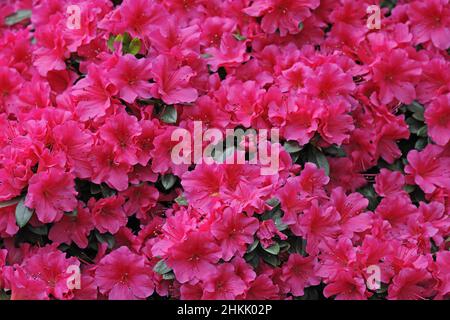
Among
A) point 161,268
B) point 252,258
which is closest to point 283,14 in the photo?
point 252,258

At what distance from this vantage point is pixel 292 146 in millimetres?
2586

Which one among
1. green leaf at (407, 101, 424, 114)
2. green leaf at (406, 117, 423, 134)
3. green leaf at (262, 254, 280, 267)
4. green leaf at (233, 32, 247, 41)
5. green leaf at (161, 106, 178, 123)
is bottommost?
green leaf at (406, 117, 423, 134)

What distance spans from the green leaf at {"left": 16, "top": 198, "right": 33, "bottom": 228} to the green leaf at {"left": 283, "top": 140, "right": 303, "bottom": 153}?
869 millimetres

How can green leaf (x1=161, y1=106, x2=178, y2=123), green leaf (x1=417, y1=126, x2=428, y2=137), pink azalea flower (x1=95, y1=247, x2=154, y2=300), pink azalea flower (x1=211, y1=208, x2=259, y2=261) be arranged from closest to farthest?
pink azalea flower (x1=211, y1=208, x2=259, y2=261) → pink azalea flower (x1=95, y1=247, x2=154, y2=300) → green leaf (x1=161, y1=106, x2=178, y2=123) → green leaf (x1=417, y1=126, x2=428, y2=137)

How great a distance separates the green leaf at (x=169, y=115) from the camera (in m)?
2.64

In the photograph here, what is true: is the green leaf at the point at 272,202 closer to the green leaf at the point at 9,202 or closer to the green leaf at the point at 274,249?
the green leaf at the point at 274,249

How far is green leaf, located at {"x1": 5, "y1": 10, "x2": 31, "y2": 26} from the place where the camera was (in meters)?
3.46

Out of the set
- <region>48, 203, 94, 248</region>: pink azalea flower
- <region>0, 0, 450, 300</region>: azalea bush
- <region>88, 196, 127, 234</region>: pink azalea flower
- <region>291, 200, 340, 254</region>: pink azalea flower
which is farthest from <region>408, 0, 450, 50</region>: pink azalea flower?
<region>48, 203, 94, 248</region>: pink azalea flower

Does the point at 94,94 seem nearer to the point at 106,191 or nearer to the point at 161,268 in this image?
the point at 106,191

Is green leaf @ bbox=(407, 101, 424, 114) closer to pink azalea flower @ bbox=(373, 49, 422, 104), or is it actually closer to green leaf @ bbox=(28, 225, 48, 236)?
pink azalea flower @ bbox=(373, 49, 422, 104)

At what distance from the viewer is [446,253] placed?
2.47 m

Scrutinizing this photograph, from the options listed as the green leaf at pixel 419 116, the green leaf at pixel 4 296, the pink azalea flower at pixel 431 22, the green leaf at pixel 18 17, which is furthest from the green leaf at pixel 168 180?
the green leaf at pixel 18 17

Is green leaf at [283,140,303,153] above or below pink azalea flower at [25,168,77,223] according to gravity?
below

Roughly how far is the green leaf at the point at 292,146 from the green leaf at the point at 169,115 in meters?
0.39
